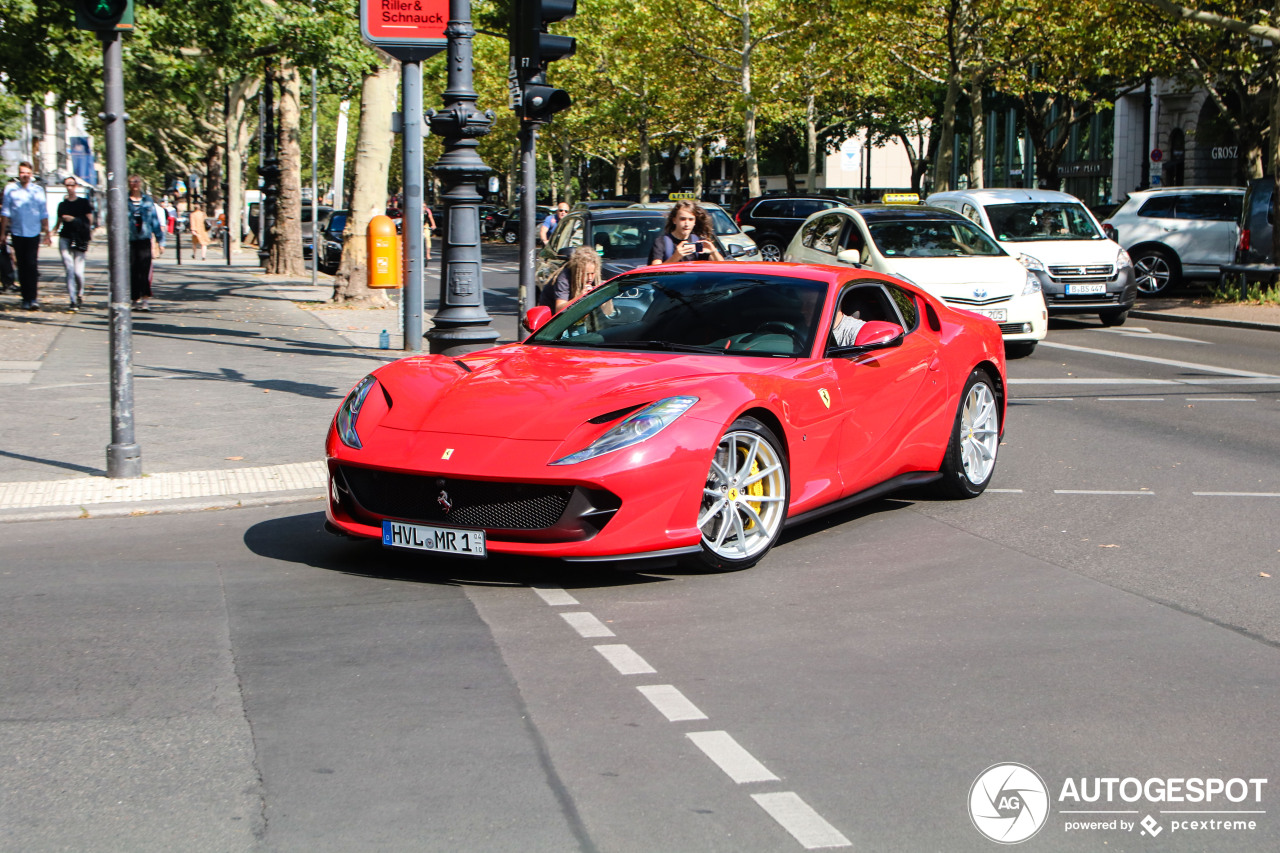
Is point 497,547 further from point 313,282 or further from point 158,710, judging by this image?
point 313,282

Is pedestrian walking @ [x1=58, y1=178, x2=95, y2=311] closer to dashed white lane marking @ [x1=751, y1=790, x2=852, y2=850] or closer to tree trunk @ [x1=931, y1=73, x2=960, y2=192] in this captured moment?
dashed white lane marking @ [x1=751, y1=790, x2=852, y2=850]

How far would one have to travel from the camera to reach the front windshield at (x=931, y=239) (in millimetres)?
16922

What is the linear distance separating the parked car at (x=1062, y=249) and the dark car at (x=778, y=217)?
15405mm

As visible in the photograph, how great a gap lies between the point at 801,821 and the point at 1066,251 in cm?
1711

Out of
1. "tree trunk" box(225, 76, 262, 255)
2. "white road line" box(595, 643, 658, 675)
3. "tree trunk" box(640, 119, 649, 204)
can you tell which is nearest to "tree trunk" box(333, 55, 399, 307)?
"white road line" box(595, 643, 658, 675)

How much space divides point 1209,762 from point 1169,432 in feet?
23.7

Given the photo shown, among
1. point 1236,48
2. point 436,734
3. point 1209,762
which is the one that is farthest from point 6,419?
point 1236,48

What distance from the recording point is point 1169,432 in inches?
432

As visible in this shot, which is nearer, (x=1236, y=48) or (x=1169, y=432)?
(x=1169, y=432)

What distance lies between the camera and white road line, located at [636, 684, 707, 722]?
14.9 feet

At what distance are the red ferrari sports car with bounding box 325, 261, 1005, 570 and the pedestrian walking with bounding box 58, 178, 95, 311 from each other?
15.4m

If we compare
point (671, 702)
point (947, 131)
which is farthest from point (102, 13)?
point (947, 131)

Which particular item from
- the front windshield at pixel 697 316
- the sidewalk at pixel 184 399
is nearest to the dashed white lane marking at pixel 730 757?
the front windshield at pixel 697 316

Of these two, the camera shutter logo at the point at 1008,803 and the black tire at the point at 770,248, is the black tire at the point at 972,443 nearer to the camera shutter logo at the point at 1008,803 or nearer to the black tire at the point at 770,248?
the camera shutter logo at the point at 1008,803
